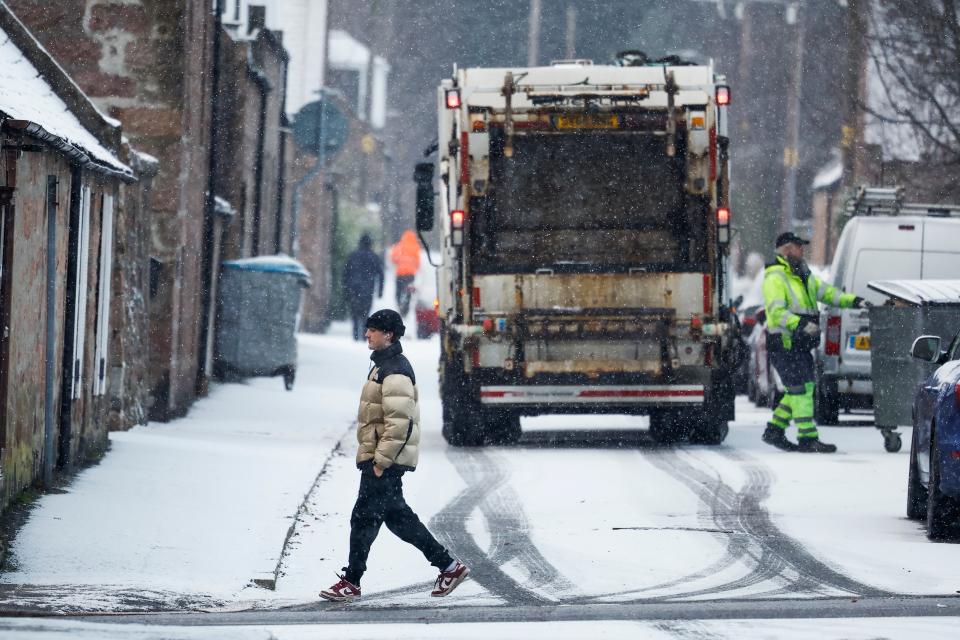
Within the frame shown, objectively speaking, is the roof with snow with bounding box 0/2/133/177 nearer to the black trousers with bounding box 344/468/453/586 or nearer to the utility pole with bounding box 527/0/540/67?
the black trousers with bounding box 344/468/453/586

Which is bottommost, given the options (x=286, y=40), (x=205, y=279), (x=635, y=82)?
(x=205, y=279)

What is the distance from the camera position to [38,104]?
1205 cm

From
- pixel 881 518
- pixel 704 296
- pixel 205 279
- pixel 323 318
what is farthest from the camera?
pixel 323 318

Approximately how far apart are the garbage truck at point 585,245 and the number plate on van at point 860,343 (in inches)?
83.0

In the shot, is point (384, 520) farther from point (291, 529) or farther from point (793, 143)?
point (793, 143)

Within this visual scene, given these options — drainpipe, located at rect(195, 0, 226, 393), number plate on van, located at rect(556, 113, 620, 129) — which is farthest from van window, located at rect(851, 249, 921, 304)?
drainpipe, located at rect(195, 0, 226, 393)

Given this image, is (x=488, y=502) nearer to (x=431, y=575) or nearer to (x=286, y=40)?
(x=431, y=575)

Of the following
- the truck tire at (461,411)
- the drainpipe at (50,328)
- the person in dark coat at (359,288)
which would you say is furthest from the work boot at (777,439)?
the person in dark coat at (359,288)

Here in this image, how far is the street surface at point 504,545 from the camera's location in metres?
8.14

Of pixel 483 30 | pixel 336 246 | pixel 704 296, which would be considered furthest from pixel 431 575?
pixel 483 30

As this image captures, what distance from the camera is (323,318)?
38156mm

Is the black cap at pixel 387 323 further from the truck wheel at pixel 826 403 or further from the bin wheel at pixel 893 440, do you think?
the truck wheel at pixel 826 403

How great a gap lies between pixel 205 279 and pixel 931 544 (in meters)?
10.8

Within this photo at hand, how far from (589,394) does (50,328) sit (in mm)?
5539
